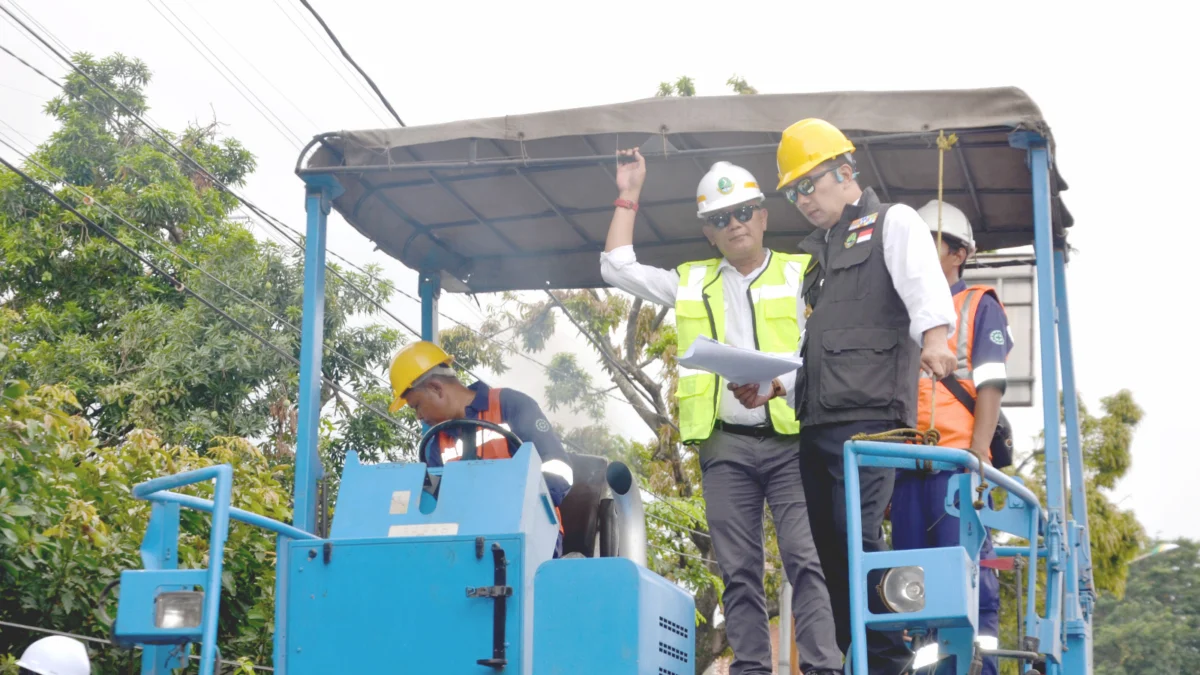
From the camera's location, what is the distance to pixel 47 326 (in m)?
17.1

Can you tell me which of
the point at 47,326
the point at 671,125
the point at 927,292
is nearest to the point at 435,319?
the point at 671,125

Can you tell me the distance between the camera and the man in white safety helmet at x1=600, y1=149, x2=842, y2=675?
4461mm

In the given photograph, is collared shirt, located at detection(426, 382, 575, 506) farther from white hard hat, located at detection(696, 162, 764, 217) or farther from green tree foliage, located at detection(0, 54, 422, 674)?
green tree foliage, located at detection(0, 54, 422, 674)

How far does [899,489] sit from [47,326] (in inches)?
598

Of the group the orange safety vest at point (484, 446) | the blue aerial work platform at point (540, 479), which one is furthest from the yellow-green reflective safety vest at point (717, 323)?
the orange safety vest at point (484, 446)

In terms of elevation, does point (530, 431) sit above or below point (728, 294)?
below

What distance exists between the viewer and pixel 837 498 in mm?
4000

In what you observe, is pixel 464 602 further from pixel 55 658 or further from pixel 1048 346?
pixel 55 658

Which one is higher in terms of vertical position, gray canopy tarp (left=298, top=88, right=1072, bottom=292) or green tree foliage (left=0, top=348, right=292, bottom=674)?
gray canopy tarp (left=298, top=88, right=1072, bottom=292)

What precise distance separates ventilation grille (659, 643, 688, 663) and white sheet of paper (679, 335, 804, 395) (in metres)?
0.87

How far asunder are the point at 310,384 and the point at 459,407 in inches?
34.8

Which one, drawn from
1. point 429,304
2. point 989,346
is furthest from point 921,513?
point 429,304

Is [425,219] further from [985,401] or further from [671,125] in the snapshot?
[985,401]

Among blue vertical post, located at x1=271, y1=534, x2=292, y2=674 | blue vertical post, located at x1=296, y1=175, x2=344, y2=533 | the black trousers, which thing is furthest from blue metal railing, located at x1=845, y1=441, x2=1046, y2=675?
blue vertical post, located at x1=296, y1=175, x2=344, y2=533
